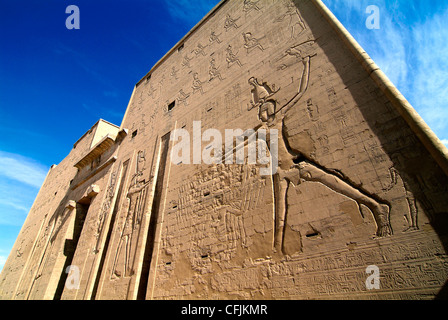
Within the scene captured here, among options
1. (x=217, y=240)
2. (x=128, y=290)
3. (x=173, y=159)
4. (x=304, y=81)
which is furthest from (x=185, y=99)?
(x=128, y=290)

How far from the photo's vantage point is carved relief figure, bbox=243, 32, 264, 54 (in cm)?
508

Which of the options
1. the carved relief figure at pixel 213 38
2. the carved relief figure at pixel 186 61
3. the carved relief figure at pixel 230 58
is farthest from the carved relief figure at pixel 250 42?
the carved relief figure at pixel 186 61

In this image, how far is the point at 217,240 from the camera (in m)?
3.83

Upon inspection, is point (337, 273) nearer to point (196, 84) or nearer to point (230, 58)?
point (230, 58)

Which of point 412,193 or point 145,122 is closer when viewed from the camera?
point 412,193

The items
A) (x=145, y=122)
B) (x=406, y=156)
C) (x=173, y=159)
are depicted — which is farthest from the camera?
(x=145, y=122)

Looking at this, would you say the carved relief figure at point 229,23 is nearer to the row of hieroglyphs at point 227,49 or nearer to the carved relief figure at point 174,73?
the row of hieroglyphs at point 227,49

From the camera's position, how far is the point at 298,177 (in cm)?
324

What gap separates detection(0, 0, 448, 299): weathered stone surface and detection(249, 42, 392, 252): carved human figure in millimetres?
16

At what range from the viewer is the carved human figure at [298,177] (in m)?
2.53

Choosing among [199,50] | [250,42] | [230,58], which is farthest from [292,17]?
[199,50]

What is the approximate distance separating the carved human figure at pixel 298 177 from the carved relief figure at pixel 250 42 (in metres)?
1.37
